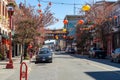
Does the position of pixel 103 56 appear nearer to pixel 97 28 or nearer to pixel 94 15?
pixel 97 28

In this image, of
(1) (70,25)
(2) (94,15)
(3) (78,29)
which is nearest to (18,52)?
(2) (94,15)

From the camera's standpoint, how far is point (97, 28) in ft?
206

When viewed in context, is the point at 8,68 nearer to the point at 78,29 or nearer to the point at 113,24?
the point at 113,24

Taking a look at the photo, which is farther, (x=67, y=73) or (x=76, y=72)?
(x=76, y=72)

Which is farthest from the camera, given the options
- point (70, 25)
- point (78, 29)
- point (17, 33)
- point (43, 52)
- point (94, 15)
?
point (70, 25)

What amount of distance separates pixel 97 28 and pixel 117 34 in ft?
12.1

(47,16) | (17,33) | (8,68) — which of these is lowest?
(8,68)

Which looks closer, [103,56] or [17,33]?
[17,33]

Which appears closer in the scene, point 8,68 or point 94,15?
point 8,68

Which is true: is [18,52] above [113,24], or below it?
below

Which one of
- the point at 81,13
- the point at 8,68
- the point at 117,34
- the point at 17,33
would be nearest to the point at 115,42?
the point at 117,34

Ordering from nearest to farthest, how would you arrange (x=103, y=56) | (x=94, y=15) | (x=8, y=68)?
(x=8, y=68) → (x=103, y=56) → (x=94, y=15)

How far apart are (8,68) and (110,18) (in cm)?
3661

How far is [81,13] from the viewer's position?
68.9 m
